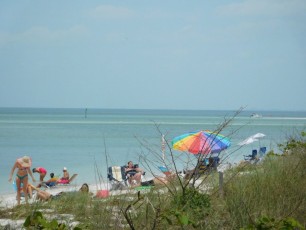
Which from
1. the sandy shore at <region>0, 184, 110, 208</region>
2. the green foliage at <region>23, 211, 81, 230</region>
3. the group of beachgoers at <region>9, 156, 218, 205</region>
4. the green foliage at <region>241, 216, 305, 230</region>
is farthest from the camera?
the group of beachgoers at <region>9, 156, 218, 205</region>

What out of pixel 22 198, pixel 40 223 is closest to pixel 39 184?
pixel 22 198

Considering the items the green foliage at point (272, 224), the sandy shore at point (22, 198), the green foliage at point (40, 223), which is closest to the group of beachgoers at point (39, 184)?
the sandy shore at point (22, 198)

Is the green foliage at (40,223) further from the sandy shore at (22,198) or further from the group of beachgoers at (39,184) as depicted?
the group of beachgoers at (39,184)

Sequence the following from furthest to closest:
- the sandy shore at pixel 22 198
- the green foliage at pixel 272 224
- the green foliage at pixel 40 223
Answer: the sandy shore at pixel 22 198, the green foliage at pixel 272 224, the green foliage at pixel 40 223

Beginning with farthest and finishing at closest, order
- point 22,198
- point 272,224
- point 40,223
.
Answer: point 22,198 < point 272,224 < point 40,223

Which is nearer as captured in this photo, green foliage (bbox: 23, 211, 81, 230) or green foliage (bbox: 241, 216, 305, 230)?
green foliage (bbox: 23, 211, 81, 230)

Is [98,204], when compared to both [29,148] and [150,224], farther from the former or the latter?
[29,148]

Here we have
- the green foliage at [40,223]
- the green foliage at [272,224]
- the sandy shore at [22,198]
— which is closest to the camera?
the green foliage at [40,223]

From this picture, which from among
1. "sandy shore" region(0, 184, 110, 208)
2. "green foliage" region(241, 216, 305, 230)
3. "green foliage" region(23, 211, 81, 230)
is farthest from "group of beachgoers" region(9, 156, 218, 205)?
"green foliage" region(23, 211, 81, 230)

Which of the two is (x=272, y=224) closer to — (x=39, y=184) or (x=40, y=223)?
(x=40, y=223)

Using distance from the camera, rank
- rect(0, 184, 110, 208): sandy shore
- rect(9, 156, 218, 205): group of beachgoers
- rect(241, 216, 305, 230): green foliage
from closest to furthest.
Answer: rect(241, 216, 305, 230): green foliage < rect(0, 184, 110, 208): sandy shore < rect(9, 156, 218, 205): group of beachgoers

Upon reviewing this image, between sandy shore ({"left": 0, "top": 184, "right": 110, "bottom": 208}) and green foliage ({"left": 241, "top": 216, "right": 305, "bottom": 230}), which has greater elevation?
green foliage ({"left": 241, "top": 216, "right": 305, "bottom": 230})

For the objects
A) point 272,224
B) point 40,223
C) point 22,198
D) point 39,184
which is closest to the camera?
point 40,223

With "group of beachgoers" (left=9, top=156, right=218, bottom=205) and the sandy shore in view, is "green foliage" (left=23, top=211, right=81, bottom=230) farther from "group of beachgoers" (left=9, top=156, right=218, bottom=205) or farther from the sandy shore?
"group of beachgoers" (left=9, top=156, right=218, bottom=205)
